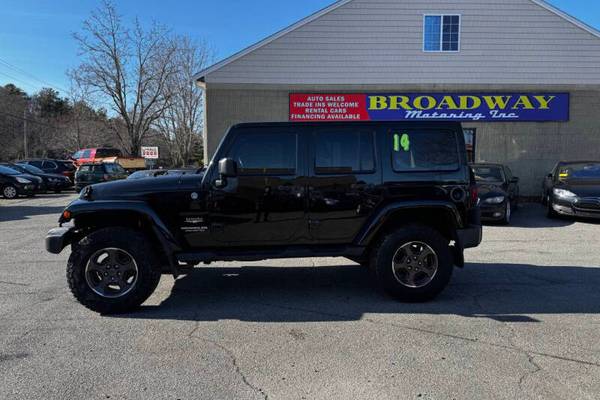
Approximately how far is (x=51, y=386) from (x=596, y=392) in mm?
3829

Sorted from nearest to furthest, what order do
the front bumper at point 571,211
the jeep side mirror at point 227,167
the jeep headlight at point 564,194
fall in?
the jeep side mirror at point 227,167 < the front bumper at point 571,211 < the jeep headlight at point 564,194

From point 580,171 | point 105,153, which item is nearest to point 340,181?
point 580,171

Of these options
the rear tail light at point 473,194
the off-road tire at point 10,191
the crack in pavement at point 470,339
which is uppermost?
the rear tail light at point 473,194

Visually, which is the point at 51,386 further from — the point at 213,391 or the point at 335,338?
the point at 335,338

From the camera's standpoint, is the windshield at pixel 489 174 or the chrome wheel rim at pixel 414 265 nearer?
the chrome wheel rim at pixel 414 265

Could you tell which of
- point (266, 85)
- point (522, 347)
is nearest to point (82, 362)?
point (522, 347)

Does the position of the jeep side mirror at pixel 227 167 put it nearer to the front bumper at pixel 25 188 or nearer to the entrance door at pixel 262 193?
the entrance door at pixel 262 193

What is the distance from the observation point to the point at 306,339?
415cm

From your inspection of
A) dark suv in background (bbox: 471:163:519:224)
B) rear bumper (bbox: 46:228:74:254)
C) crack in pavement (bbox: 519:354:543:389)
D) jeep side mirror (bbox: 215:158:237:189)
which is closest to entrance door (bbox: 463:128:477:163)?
dark suv in background (bbox: 471:163:519:224)

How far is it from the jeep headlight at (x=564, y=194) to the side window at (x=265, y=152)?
9.07m

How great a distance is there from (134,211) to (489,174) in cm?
1022

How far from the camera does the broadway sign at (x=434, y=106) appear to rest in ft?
54.2

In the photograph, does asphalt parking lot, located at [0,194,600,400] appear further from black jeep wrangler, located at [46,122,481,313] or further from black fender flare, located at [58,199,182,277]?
black fender flare, located at [58,199,182,277]

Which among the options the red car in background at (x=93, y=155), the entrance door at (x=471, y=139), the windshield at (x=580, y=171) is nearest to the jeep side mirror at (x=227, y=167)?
the windshield at (x=580, y=171)
